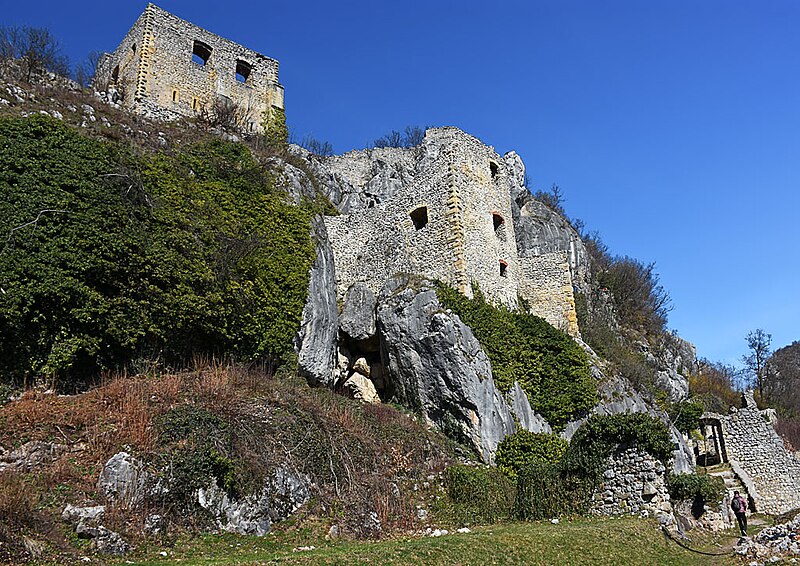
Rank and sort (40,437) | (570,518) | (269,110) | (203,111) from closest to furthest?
(40,437), (570,518), (203,111), (269,110)

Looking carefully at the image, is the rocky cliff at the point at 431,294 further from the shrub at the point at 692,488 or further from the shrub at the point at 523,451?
the shrub at the point at 692,488

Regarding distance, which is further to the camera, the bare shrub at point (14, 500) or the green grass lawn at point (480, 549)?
the green grass lawn at point (480, 549)

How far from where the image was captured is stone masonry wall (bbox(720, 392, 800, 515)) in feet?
68.1

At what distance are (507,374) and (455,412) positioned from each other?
8.41ft

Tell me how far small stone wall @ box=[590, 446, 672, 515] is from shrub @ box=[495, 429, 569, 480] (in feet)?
12.4

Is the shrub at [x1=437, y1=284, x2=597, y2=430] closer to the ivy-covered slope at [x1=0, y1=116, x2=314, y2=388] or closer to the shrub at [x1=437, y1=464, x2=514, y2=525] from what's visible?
the shrub at [x1=437, y1=464, x2=514, y2=525]

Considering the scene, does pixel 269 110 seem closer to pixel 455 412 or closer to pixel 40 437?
pixel 455 412

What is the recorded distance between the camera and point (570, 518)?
1364 cm

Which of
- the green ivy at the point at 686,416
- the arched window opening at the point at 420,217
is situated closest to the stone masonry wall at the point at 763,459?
the green ivy at the point at 686,416

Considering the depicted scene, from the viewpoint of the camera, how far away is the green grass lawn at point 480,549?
9.34 metres

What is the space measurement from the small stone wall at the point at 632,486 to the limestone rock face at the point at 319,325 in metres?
9.16

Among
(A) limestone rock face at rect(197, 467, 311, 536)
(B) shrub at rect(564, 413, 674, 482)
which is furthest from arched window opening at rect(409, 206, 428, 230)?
(A) limestone rock face at rect(197, 467, 311, 536)

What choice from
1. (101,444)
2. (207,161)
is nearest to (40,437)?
(101,444)

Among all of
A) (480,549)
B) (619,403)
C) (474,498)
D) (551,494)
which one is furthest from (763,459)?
(480,549)
